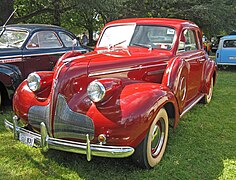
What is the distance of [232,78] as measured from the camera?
393 inches

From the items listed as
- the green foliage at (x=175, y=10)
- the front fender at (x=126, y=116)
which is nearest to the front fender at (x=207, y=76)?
the front fender at (x=126, y=116)

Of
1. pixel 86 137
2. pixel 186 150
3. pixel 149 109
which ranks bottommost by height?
pixel 186 150

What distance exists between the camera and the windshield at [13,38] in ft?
18.5

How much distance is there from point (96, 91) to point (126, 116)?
419 mm

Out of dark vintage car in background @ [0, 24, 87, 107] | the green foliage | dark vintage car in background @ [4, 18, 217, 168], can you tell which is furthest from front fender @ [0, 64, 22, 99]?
the green foliage

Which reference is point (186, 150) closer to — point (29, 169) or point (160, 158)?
point (160, 158)

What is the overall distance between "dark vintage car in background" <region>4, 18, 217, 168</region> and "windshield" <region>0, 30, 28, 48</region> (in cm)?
232

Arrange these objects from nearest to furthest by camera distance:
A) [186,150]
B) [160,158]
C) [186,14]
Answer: [160,158], [186,150], [186,14]

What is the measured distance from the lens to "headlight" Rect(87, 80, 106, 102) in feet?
9.16

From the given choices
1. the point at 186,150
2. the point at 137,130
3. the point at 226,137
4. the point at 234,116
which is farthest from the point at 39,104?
the point at 234,116

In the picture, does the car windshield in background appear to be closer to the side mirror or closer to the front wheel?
the side mirror

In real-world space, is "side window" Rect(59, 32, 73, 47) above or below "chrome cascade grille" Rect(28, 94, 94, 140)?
above

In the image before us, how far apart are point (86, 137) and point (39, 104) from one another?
2.76 ft

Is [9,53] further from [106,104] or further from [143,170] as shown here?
[143,170]
